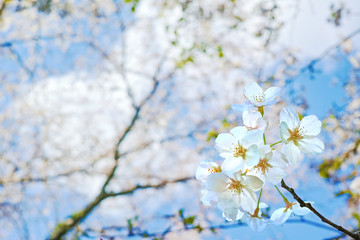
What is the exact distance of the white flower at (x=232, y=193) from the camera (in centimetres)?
78

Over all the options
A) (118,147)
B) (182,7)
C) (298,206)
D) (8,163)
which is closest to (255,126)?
(298,206)

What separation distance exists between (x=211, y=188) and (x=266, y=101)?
275mm

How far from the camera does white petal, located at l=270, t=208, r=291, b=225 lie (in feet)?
2.62

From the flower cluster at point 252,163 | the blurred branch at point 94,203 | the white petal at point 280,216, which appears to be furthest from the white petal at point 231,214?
the blurred branch at point 94,203

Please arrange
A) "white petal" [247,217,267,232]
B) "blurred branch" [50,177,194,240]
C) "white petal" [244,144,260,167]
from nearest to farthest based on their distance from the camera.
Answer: "white petal" [244,144,260,167], "white petal" [247,217,267,232], "blurred branch" [50,177,194,240]

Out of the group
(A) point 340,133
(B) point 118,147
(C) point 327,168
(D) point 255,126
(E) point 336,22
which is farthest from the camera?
(B) point 118,147

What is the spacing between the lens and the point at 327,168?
8.46 ft

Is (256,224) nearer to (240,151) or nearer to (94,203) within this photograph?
(240,151)

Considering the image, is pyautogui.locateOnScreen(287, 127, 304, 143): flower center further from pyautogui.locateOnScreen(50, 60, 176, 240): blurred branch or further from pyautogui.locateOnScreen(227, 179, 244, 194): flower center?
pyautogui.locateOnScreen(50, 60, 176, 240): blurred branch

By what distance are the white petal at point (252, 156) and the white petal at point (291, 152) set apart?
3.9 inches

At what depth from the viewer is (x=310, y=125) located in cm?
90

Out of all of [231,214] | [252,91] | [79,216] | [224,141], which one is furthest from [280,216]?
[79,216]

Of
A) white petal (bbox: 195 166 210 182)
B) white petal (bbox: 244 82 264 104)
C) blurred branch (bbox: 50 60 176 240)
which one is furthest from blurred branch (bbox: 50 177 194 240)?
white petal (bbox: 244 82 264 104)

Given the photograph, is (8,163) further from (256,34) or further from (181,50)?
(256,34)
